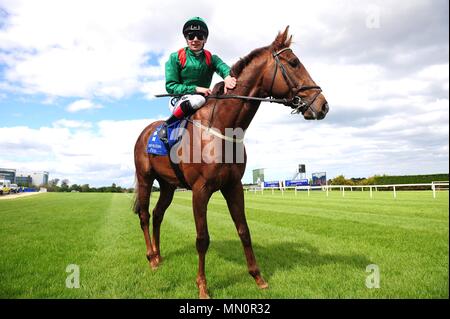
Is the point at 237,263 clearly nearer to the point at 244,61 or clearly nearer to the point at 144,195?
the point at 144,195

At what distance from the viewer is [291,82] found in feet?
14.1

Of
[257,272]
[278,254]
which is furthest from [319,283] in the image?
[278,254]

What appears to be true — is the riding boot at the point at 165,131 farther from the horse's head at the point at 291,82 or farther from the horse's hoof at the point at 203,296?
the horse's hoof at the point at 203,296

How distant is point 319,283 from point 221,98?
2.91 meters

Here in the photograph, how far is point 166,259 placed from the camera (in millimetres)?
6145

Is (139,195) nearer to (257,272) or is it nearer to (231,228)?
(257,272)

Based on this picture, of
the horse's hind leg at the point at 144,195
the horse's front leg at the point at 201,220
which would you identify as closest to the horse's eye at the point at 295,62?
the horse's front leg at the point at 201,220

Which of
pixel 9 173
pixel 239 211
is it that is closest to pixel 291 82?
pixel 239 211

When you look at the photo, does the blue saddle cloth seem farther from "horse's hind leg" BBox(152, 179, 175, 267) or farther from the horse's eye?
the horse's eye

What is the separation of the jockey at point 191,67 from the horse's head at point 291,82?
28.3 inches

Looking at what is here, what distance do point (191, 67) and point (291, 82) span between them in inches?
63.2

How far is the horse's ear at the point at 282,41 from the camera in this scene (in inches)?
173

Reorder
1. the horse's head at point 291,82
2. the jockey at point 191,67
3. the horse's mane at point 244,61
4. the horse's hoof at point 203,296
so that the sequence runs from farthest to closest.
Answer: the jockey at point 191,67
the horse's mane at point 244,61
the horse's head at point 291,82
the horse's hoof at point 203,296

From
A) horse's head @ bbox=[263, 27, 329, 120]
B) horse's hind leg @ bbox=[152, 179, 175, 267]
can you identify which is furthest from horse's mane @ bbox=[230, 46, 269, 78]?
horse's hind leg @ bbox=[152, 179, 175, 267]
